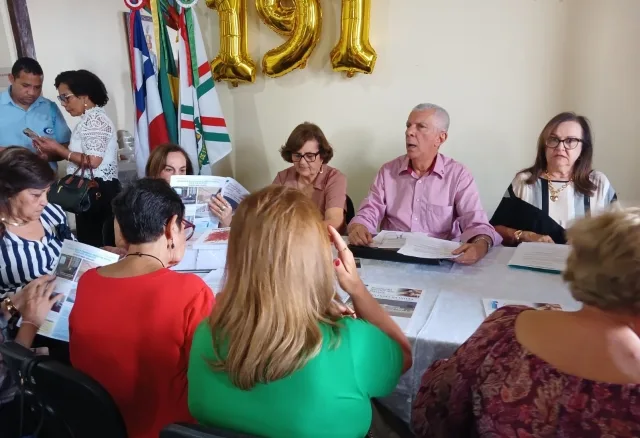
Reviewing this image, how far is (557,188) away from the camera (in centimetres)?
224

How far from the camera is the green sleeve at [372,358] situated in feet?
2.96

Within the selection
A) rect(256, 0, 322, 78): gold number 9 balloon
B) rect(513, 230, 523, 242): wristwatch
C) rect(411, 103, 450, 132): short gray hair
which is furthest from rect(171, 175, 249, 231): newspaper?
rect(513, 230, 523, 242): wristwatch

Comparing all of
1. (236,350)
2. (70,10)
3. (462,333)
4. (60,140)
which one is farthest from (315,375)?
(70,10)

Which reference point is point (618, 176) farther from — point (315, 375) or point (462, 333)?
point (315, 375)

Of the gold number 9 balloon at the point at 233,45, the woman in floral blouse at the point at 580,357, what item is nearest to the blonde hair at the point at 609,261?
the woman in floral blouse at the point at 580,357

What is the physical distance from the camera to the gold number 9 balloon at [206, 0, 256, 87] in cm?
294

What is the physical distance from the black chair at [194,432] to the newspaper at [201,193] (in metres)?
1.35

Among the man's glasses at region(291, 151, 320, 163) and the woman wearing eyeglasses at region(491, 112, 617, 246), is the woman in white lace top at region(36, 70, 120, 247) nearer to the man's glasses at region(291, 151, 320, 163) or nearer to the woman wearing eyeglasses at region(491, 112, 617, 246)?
the man's glasses at region(291, 151, 320, 163)

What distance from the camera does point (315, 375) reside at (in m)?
0.86

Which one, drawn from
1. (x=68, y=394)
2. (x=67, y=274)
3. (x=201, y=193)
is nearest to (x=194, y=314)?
(x=68, y=394)

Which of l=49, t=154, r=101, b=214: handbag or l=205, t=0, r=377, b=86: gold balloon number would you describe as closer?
l=49, t=154, r=101, b=214: handbag

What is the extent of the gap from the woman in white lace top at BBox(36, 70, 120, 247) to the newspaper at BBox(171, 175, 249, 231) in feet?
2.65

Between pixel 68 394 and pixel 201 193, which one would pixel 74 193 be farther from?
pixel 68 394

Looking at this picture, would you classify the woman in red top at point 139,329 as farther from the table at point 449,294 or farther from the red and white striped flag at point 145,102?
the red and white striped flag at point 145,102
